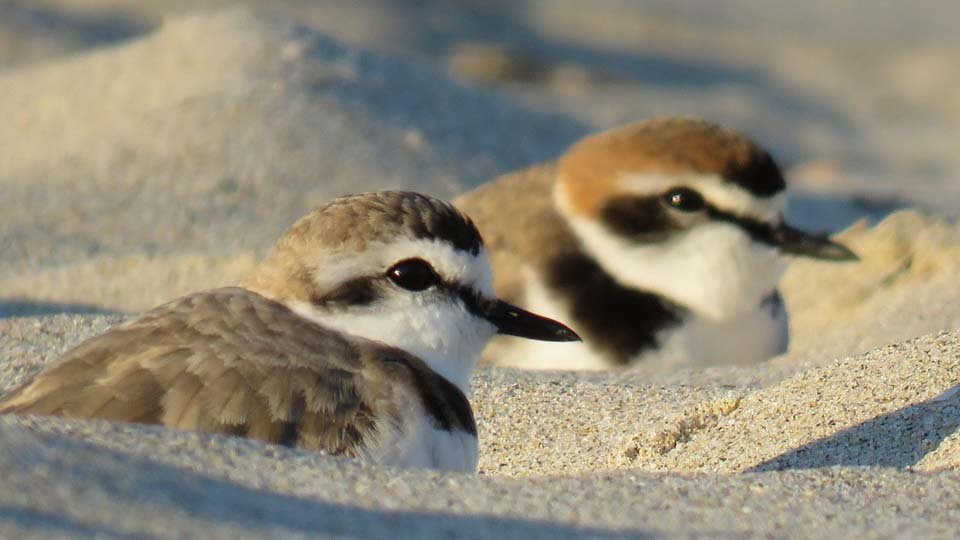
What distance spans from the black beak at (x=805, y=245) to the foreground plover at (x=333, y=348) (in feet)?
5.88

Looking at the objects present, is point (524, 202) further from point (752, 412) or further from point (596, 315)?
point (752, 412)

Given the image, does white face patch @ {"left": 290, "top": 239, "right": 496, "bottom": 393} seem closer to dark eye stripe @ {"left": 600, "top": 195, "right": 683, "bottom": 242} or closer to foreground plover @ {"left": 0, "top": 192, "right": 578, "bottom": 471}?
foreground plover @ {"left": 0, "top": 192, "right": 578, "bottom": 471}

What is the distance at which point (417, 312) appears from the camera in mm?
4094

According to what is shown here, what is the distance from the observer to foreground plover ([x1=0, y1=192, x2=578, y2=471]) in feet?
11.5

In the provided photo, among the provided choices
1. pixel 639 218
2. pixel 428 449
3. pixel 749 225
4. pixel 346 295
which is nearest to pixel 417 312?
pixel 346 295

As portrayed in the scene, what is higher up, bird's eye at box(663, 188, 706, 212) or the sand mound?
bird's eye at box(663, 188, 706, 212)

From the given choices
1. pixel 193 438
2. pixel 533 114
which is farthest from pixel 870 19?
pixel 193 438

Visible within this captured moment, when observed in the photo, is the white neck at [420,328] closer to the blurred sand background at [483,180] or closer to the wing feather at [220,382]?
the wing feather at [220,382]

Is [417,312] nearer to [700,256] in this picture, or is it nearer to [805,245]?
[700,256]

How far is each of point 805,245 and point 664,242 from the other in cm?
50

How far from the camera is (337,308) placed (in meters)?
4.03


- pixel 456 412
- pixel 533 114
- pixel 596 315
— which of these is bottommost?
pixel 533 114

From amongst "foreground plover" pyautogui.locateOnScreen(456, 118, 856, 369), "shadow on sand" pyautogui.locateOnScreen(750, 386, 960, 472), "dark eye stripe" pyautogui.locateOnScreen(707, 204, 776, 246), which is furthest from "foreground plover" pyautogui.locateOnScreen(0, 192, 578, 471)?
"dark eye stripe" pyautogui.locateOnScreen(707, 204, 776, 246)

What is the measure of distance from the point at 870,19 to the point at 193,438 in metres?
13.2
